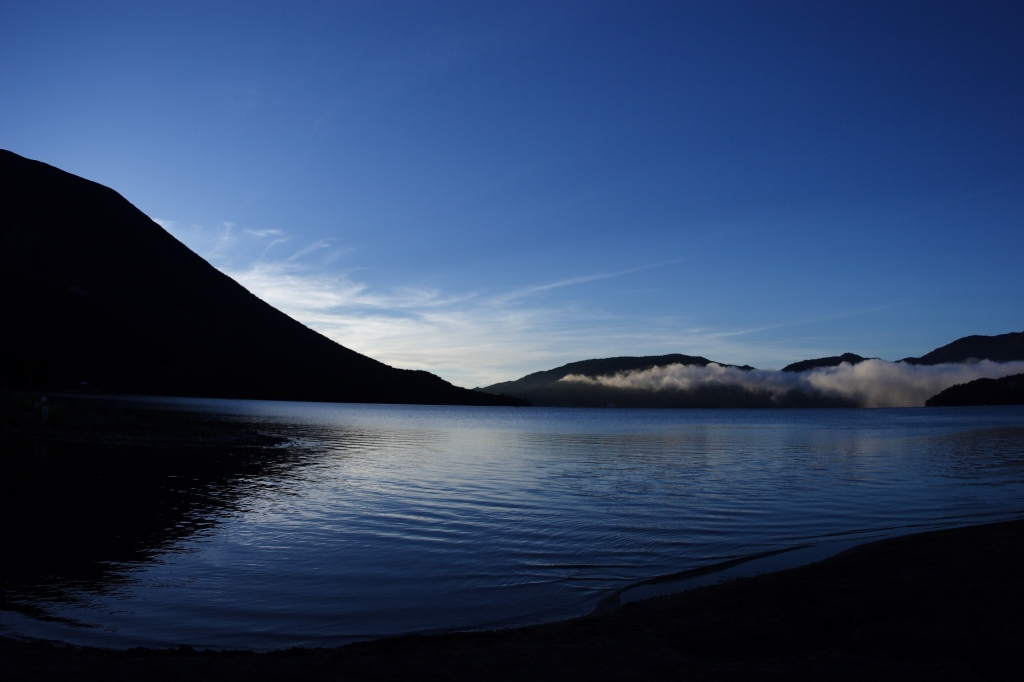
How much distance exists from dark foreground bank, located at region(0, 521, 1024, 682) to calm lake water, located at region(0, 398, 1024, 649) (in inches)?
45.1

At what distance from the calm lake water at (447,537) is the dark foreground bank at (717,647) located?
1.14 metres

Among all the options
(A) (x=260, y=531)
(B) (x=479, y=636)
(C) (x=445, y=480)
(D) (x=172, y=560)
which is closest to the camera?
(B) (x=479, y=636)

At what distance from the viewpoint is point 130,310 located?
150500 millimetres

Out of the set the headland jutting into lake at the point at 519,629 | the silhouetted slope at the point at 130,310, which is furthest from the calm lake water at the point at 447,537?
the silhouetted slope at the point at 130,310

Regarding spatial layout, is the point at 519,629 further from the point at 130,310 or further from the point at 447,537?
the point at 130,310

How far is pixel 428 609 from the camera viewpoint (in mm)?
9742

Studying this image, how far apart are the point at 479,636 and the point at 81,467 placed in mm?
22533

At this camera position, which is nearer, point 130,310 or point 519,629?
point 519,629

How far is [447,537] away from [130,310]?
164 m

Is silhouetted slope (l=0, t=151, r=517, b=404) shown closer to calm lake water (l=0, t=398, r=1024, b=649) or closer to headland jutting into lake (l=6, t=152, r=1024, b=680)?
headland jutting into lake (l=6, t=152, r=1024, b=680)

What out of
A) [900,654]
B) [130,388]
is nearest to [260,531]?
[900,654]

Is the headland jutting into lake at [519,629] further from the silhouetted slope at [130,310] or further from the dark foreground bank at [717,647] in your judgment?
the silhouetted slope at [130,310]

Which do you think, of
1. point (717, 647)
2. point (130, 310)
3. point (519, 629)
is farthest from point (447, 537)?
point (130, 310)

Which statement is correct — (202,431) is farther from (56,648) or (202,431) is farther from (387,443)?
(56,648)
